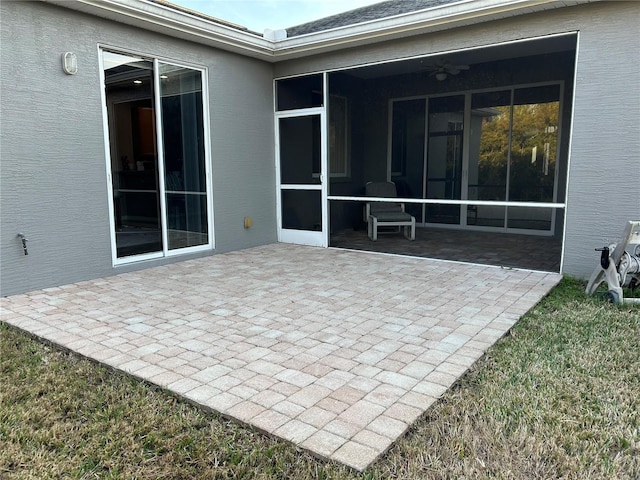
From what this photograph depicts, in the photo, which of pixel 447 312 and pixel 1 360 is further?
pixel 447 312

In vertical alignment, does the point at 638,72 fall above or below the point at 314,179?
above

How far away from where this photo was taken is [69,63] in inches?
186

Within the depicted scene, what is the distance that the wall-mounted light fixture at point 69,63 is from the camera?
470 centimetres

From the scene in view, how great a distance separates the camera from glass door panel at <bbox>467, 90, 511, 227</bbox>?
856 cm

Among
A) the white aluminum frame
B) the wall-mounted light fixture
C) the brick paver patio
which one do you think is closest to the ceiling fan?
the brick paver patio

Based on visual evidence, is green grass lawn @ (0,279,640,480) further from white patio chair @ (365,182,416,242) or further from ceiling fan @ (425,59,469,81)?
ceiling fan @ (425,59,469,81)

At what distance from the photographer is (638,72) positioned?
4.56 m

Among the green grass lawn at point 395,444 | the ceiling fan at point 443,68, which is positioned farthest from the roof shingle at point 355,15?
the green grass lawn at point 395,444

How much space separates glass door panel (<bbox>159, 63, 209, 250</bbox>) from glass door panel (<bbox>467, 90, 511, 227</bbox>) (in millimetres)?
5285

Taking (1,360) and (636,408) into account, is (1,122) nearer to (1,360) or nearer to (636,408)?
(1,360)

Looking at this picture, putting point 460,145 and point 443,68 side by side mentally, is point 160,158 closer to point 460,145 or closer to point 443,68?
point 443,68

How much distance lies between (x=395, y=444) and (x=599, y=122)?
4.30 meters

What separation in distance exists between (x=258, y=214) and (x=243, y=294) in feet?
9.36

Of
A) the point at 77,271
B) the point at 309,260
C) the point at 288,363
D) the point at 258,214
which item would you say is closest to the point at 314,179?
the point at 258,214
